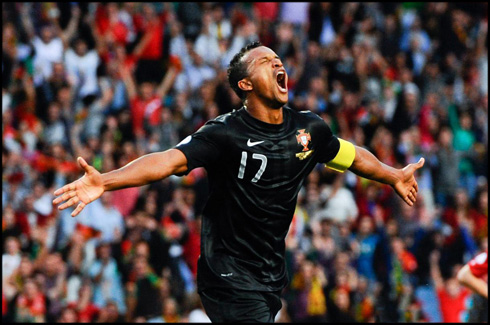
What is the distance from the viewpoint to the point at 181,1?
16.5 meters

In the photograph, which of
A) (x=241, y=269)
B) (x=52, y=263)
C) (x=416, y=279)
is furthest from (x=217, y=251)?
(x=416, y=279)

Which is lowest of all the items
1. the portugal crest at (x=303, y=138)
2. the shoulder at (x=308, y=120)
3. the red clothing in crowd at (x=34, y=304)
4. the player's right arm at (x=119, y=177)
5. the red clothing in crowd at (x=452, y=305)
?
the red clothing in crowd at (x=452, y=305)

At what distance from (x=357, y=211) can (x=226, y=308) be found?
27.7 ft

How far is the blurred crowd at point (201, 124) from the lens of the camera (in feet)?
38.3

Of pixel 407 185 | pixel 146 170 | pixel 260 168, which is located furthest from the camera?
pixel 407 185

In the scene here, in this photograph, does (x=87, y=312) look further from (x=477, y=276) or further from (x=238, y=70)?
(x=238, y=70)

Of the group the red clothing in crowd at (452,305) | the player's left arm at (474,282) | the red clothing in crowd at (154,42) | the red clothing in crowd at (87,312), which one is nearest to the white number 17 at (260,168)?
the player's left arm at (474,282)

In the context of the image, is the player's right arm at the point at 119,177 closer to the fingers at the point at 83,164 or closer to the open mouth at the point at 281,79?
the fingers at the point at 83,164

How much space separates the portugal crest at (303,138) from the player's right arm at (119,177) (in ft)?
2.44

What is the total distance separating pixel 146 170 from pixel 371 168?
5.35 ft

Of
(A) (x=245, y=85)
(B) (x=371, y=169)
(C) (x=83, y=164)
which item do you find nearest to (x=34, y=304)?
(B) (x=371, y=169)

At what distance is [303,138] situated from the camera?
5840 mm

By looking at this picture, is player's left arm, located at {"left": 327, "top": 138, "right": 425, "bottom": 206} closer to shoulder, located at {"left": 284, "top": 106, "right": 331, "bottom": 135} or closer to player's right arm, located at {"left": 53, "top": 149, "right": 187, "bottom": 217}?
shoulder, located at {"left": 284, "top": 106, "right": 331, "bottom": 135}

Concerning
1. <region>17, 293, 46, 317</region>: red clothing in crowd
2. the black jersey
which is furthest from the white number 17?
<region>17, 293, 46, 317</region>: red clothing in crowd
